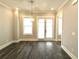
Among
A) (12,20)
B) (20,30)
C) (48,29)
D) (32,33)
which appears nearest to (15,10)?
(12,20)

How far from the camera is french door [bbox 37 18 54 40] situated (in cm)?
1037

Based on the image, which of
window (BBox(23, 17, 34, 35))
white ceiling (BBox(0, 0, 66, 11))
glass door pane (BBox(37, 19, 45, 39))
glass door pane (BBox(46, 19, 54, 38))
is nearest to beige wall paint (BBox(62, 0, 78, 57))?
white ceiling (BBox(0, 0, 66, 11))

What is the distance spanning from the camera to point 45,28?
10.4m

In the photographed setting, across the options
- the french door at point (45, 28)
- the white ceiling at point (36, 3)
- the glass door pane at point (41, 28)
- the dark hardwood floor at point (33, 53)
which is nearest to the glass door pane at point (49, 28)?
the french door at point (45, 28)

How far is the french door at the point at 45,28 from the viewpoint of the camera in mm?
10367

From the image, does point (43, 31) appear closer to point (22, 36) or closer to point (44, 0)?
point (22, 36)

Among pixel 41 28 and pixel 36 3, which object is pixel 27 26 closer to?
pixel 41 28

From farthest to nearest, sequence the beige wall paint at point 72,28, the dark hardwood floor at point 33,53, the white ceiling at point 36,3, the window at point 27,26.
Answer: the window at point 27,26 < the white ceiling at point 36,3 < the dark hardwood floor at point 33,53 < the beige wall paint at point 72,28

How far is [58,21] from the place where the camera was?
389 inches

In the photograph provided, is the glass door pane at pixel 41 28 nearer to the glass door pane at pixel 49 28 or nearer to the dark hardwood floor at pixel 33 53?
the glass door pane at pixel 49 28

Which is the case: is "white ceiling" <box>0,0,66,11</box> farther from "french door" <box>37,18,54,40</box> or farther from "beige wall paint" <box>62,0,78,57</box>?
"french door" <box>37,18,54,40</box>

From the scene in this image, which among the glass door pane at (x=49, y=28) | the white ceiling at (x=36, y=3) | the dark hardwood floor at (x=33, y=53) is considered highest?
the white ceiling at (x=36, y=3)

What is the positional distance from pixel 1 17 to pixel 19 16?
3534 mm

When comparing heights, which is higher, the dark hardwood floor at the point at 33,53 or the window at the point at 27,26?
the window at the point at 27,26
